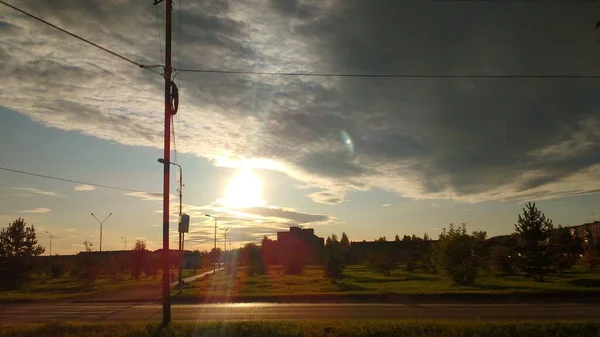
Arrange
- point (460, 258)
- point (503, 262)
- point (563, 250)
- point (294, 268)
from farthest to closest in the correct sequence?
point (294, 268) < point (563, 250) < point (503, 262) < point (460, 258)

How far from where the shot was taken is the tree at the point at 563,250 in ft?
129

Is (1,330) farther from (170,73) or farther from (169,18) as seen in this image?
(169,18)

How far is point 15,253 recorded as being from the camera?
145ft

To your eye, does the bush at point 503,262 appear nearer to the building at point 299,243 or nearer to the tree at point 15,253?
the tree at point 15,253

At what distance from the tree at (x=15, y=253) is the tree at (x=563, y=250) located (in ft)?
158

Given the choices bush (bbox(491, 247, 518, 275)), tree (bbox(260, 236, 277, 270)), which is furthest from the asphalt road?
tree (bbox(260, 236, 277, 270))

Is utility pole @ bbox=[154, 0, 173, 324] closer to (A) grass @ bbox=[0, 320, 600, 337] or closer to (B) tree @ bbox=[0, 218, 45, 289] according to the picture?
(A) grass @ bbox=[0, 320, 600, 337]

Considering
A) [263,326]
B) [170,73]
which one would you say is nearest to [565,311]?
[263,326]

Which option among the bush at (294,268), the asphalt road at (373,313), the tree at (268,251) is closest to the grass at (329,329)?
the asphalt road at (373,313)

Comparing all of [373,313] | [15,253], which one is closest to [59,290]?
[15,253]

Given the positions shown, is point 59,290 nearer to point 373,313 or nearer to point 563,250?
point 373,313

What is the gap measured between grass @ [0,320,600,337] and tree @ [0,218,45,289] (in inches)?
1385

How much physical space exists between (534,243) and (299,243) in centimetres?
9743

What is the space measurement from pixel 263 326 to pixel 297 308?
852cm
